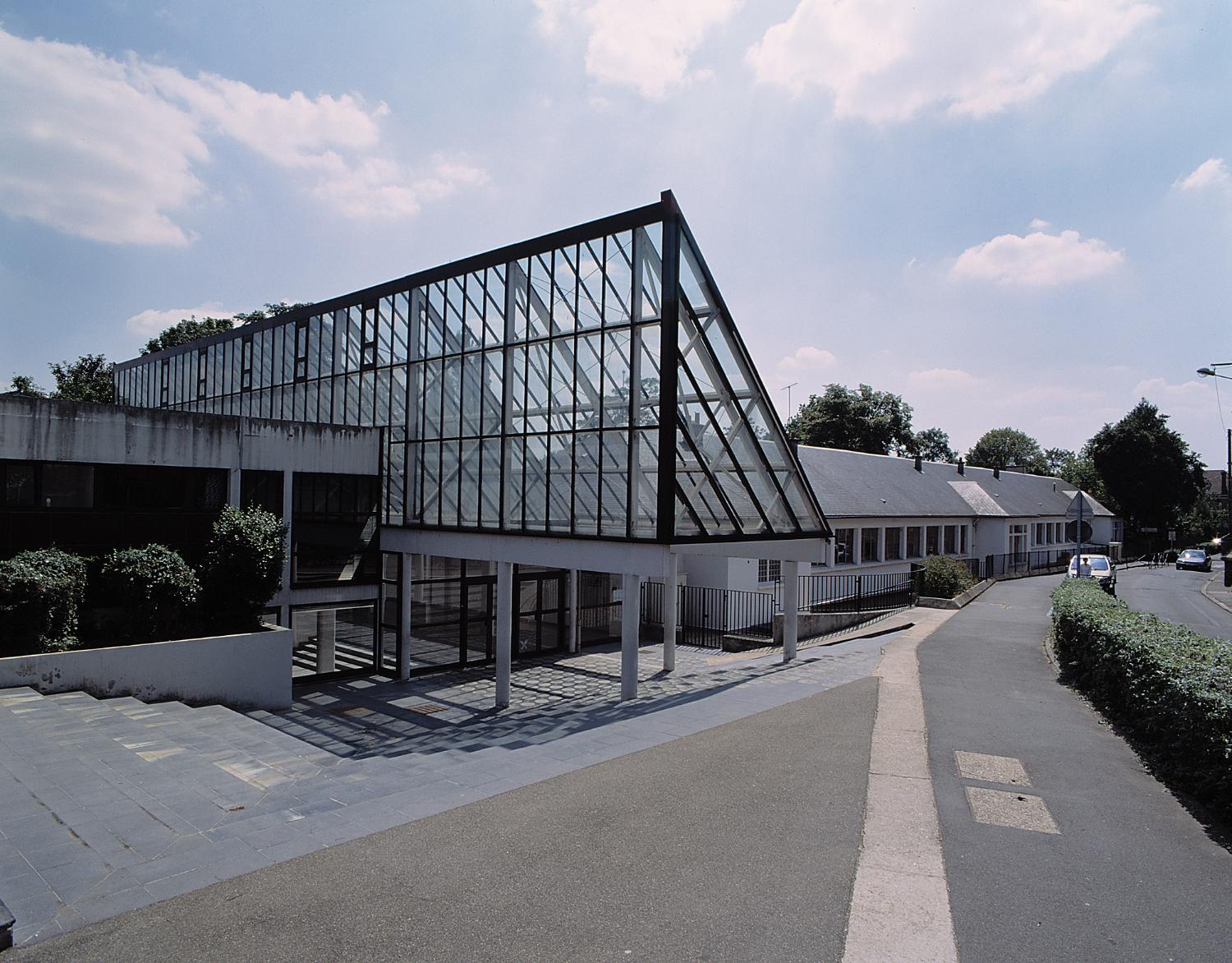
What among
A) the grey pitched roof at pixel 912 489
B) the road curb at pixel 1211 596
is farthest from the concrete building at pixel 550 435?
the road curb at pixel 1211 596

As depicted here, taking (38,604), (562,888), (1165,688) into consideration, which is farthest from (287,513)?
(1165,688)

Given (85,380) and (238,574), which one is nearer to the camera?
(238,574)

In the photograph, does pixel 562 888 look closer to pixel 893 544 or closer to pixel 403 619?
pixel 403 619

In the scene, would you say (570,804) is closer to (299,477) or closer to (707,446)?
(707,446)

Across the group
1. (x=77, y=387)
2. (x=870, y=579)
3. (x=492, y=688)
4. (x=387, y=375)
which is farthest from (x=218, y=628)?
(x=77, y=387)

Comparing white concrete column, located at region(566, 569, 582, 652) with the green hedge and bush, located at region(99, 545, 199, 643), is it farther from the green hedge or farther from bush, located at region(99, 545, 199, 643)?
the green hedge

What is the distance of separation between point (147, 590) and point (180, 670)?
1645 mm

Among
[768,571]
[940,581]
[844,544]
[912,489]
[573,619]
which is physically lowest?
[573,619]

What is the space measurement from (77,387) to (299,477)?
136ft

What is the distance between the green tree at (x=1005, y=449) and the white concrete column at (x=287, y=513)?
299 feet

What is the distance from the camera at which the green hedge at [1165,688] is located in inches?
285

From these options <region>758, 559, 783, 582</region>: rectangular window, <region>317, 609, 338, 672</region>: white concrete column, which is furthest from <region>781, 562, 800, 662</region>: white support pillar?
<region>317, 609, 338, 672</region>: white concrete column

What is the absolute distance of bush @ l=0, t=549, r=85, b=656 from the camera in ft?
38.2

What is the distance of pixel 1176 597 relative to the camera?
31.9 m
